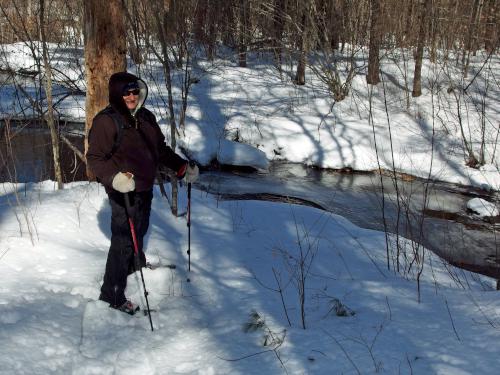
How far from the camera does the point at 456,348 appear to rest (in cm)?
310

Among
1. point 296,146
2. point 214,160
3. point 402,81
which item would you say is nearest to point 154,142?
point 214,160

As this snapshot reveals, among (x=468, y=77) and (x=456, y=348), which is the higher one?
(x=468, y=77)

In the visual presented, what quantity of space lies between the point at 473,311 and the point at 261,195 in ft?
21.4

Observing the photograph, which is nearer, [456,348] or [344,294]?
[456,348]

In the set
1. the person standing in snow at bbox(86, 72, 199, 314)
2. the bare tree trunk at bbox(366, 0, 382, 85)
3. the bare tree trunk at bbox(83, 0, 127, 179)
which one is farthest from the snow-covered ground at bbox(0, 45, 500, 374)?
the bare tree trunk at bbox(366, 0, 382, 85)

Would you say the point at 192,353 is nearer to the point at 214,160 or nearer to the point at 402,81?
the point at 214,160

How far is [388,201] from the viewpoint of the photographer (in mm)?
10078

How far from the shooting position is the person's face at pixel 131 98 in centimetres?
369

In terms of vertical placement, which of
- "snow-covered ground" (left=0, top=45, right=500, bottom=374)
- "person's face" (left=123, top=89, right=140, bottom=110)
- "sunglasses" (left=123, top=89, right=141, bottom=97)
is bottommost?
"snow-covered ground" (left=0, top=45, right=500, bottom=374)

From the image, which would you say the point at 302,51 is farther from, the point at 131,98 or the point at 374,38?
the point at 131,98

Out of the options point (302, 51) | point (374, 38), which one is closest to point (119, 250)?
point (374, 38)

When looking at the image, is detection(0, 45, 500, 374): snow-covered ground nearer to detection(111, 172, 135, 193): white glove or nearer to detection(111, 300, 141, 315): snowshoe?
detection(111, 300, 141, 315): snowshoe

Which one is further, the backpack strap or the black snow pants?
the black snow pants

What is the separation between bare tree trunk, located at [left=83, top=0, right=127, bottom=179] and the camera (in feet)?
19.3
